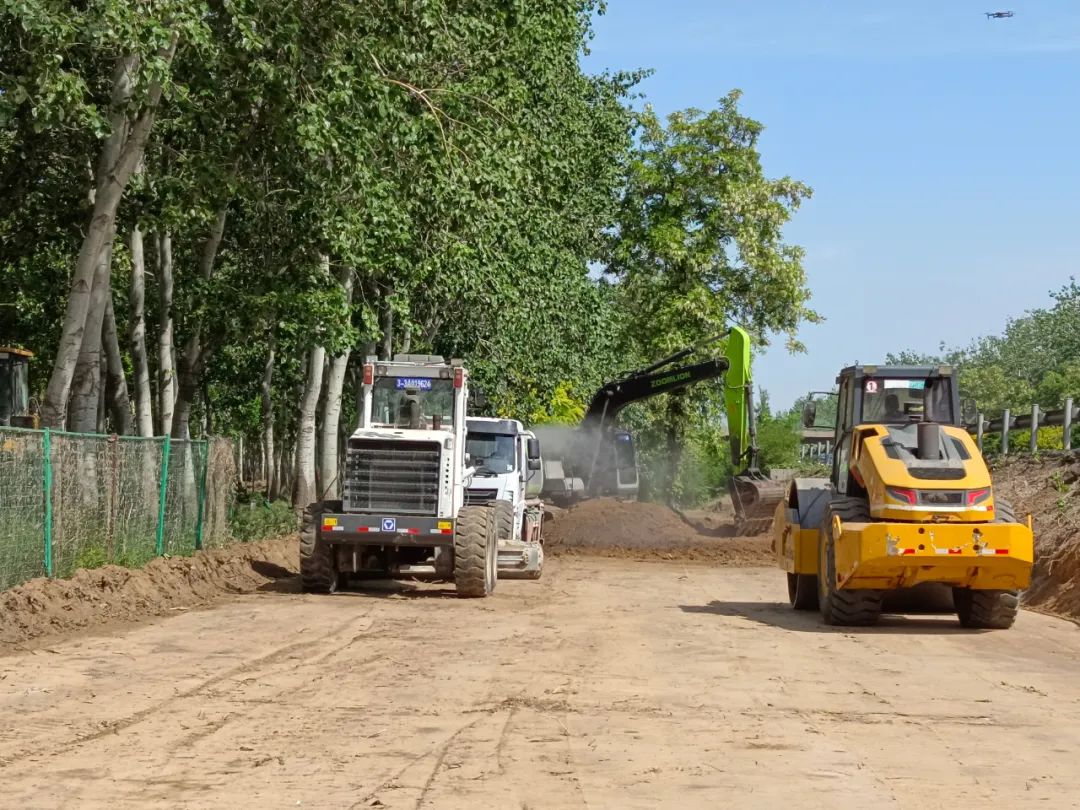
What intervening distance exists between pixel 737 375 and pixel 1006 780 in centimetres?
2712

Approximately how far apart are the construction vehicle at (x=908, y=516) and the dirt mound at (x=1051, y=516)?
1.03 meters

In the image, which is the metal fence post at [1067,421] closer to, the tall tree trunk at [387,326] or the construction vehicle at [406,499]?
the construction vehicle at [406,499]

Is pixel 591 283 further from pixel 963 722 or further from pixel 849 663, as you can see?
pixel 963 722

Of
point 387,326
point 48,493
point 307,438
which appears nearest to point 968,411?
point 48,493

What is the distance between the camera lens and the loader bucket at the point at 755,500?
3638cm

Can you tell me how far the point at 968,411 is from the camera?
20453mm

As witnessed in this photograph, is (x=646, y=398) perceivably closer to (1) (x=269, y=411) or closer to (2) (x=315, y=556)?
(1) (x=269, y=411)

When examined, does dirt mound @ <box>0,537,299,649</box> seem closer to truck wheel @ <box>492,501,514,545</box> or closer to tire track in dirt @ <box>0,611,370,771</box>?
tire track in dirt @ <box>0,611,370,771</box>

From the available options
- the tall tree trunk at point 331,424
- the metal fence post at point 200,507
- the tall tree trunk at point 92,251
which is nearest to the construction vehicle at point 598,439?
the tall tree trunk at point 331,424

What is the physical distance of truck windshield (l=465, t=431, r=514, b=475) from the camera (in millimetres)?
26281

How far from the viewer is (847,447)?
20125mm

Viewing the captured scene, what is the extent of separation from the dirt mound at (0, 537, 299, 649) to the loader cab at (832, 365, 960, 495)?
8762mm

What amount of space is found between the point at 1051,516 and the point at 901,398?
25.1ft

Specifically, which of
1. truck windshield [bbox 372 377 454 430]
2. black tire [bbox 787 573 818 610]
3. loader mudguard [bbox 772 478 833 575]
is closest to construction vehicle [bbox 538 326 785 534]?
loader mudguard [bbox 772 478 833 575]
